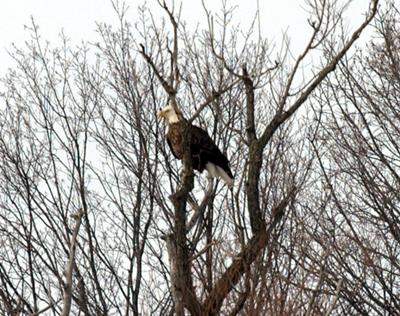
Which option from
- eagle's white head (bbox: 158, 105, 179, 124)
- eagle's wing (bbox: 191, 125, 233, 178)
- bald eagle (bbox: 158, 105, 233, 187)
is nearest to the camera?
eagle's wing (bbox: 191, 125, 233, 178)

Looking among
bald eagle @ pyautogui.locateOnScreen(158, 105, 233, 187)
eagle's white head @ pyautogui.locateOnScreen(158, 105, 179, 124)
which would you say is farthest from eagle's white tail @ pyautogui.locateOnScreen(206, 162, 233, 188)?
eagle's white head @ pyautogui.locateOnScreen(158, 105, 179, 124)

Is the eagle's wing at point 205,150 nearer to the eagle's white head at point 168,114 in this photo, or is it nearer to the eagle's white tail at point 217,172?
the eagle's white tail at point 217,172

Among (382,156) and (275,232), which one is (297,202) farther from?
(275,232)

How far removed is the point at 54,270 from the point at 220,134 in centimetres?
204

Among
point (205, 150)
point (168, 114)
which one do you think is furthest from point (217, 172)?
point (168, 114)

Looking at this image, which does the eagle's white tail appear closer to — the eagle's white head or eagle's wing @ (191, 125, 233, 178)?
eagle's wing @ (191, 125, 233, 178)

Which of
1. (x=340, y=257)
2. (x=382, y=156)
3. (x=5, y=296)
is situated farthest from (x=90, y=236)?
(x=382, y=156)

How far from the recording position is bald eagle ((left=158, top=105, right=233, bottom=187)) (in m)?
7.40

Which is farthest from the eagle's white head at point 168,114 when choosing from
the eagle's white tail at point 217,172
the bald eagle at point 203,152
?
the eagle's white tail at point 217,172

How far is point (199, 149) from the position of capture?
7348mm

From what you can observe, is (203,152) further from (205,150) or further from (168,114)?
(168,114)

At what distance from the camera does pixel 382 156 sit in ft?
28.1

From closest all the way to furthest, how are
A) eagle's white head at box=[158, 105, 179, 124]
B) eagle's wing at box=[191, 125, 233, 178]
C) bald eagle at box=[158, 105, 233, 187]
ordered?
1. eagle's wing at box=[191, 125, 233, 178]
2. bald eagle at box=[158, 105, 233, 187]
3. eagle's white head at box=[158, 105, 179, 124]

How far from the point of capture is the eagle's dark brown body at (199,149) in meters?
7.32
